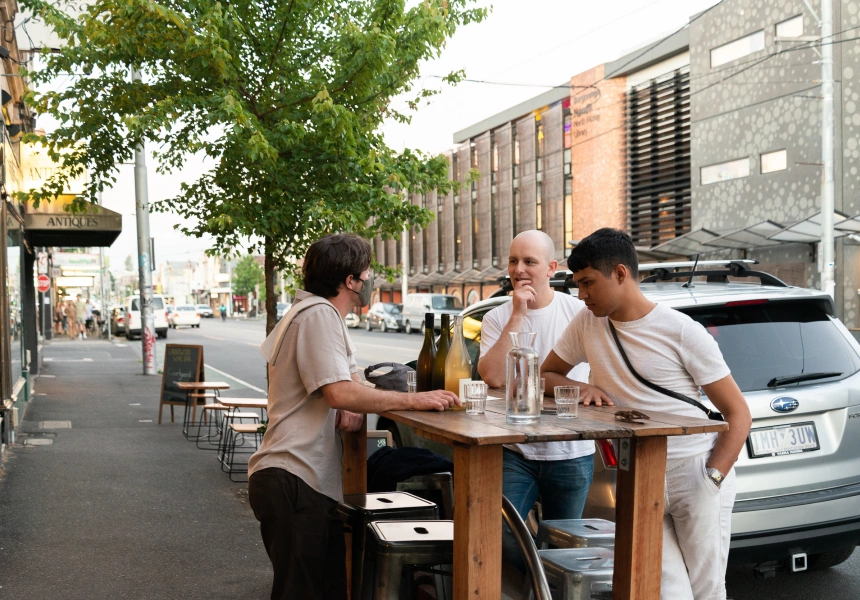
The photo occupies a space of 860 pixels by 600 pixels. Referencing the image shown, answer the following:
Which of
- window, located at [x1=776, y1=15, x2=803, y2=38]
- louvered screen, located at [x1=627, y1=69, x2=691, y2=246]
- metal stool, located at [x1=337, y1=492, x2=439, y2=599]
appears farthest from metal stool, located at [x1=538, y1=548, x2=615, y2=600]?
louvered screen, located at [x1=627, y1=69, x2=691, y2=246]

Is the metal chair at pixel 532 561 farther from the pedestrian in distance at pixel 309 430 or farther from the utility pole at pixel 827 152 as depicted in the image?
the utility pole at pixel 827 152

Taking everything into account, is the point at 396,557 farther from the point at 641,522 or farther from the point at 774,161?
the point at 774,161

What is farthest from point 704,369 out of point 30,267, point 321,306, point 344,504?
point 30,267

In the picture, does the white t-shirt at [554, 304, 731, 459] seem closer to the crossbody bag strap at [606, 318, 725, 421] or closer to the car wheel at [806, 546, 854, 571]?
the crossbody bag strap at [606, 318, 725, 421]

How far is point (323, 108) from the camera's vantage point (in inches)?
292

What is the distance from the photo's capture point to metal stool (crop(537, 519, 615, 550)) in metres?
3.40

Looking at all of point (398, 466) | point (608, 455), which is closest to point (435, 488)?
point (398, 466)

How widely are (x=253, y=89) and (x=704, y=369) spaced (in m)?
6.27

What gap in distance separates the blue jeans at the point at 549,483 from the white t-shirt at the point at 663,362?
0.61 meters

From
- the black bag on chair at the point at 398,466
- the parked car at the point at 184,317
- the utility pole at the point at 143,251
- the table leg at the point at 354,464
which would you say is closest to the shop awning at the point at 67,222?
the utility pole at the point at 143,251

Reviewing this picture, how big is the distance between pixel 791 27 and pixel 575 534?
2654cm

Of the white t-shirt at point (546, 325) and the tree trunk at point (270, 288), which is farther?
the tree trunk at point (270, 288)

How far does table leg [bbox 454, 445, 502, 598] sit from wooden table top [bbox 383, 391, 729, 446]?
0.09 meters

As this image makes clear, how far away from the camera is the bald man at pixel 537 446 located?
374 cm
